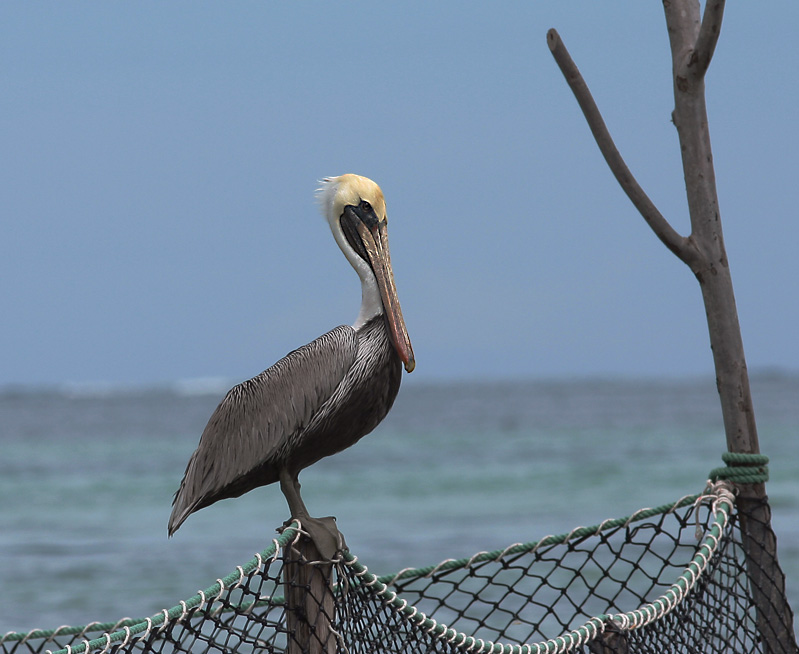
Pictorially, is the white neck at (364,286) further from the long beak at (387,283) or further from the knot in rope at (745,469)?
the knot in rope at (745,469)

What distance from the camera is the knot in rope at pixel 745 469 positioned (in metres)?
3.49

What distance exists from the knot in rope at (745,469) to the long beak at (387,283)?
47.9 inches

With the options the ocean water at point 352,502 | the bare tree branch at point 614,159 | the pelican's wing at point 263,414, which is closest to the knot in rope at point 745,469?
the bare tree branch at point 614,159

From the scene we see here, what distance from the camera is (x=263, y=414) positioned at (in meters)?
3.03

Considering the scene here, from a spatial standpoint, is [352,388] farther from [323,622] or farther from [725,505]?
[725,505]

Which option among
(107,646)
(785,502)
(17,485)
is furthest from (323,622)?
(17,485)

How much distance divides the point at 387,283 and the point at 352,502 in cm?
1214

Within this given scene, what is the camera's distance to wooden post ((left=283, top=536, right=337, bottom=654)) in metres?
2.76

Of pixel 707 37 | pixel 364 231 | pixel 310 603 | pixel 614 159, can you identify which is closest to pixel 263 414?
pixel 310 603

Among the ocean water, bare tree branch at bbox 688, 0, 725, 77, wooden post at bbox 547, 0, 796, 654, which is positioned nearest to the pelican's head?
wooden post at bbox 547, 0, 796, 654

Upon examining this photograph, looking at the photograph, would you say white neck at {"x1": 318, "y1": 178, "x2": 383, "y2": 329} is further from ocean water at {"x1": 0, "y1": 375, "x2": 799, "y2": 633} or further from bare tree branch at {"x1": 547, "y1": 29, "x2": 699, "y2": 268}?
ocean water at {"x1": 0, "y1": 375, "x2": 799, "y2": 633}

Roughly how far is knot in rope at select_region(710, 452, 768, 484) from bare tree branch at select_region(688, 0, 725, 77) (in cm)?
130

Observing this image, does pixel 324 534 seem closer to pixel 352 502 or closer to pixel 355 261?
pixel 355 261

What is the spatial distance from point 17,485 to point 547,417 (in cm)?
2416
